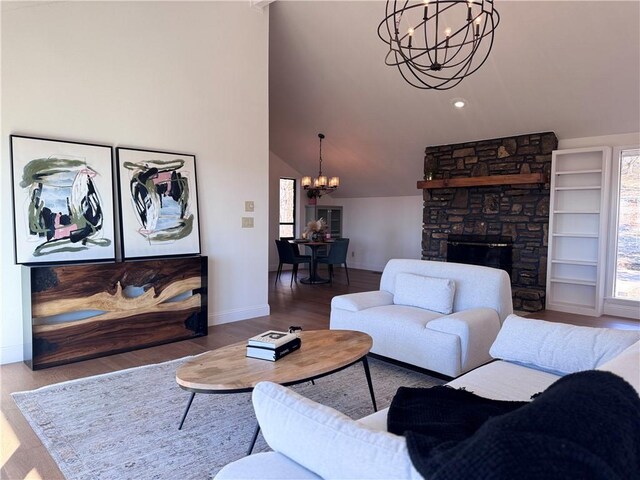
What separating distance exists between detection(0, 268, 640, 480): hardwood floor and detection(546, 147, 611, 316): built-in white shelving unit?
1.32 ft

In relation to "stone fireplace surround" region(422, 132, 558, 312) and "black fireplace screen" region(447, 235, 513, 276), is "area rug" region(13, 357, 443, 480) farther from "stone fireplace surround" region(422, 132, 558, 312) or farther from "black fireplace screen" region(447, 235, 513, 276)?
"stone fireplace surround" region(422, 132, 558, 312)

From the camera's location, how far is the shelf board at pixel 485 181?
18.9 feet

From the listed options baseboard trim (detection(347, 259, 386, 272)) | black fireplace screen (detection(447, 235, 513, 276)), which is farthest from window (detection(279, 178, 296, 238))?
black fireplace screen (detection(447, 235, 513, 276))

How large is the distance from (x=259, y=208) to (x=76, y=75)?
2.19 m

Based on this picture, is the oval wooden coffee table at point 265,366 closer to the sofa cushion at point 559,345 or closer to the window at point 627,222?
the sofa cushion at point 559,345

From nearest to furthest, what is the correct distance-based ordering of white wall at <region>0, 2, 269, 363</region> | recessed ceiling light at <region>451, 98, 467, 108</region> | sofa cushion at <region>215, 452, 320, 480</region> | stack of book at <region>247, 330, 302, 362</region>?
sofa cushion at <region>215, 452, 320, 480</region>
stack of book at <region>247, 330, 302, 362</region>
white wall at <region>0, 2, 269, 363</region>
recessed ceiling light at <region>451, 98, 467, 108</region>

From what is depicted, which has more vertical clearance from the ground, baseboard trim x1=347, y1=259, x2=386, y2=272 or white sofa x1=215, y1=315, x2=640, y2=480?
white sofa x1=215, y1=315, x2=640, y2=480

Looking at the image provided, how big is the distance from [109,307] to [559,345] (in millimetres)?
3364

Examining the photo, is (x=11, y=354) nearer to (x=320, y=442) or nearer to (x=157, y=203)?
(x=157, y=203)

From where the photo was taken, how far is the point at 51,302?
3.31 meters

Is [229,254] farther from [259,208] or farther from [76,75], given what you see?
[76,75]

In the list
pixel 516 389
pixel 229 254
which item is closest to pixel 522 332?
pixel 516 389

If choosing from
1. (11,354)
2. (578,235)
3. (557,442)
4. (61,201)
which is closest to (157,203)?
(61,201)

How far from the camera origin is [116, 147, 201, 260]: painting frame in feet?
12.8
